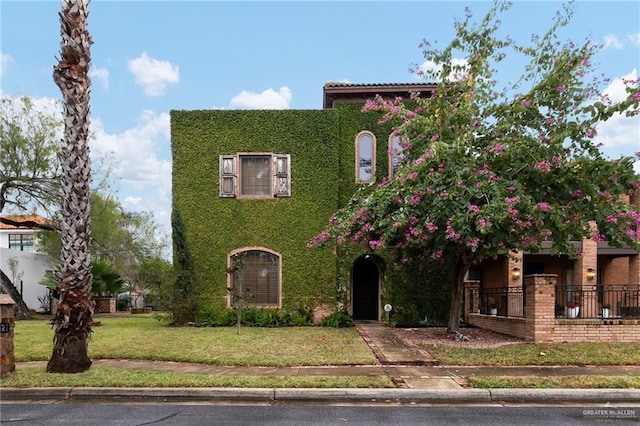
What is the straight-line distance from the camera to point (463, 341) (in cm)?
1126

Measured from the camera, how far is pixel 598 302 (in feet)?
50.8

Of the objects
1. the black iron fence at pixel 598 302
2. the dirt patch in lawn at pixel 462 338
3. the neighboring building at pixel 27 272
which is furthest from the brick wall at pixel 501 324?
the neighboring building at pixel 27 272

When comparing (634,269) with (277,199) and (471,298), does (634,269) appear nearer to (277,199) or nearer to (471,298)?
(471,298)

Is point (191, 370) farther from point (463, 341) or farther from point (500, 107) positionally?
point (500, 107)

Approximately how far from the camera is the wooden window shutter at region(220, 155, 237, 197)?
16.3m

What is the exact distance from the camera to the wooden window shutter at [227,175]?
53.4ft

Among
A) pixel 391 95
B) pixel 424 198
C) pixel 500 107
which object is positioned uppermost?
pixel 391 95

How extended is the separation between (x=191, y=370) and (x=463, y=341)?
641 centimetres

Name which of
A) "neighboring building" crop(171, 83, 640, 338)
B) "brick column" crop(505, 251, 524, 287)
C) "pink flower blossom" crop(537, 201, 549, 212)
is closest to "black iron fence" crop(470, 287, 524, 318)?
"brick column" crop(505, 251, 524, 287)

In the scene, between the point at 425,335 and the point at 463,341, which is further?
the point at 425,335

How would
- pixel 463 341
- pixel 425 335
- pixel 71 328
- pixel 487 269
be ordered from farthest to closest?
pixel 487 269 < pixel 425 335 < pixel 463 341 < pixel 71 328

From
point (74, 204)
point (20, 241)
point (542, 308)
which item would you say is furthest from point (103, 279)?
point (20, 241)

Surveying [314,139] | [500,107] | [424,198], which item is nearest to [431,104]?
[500,107]

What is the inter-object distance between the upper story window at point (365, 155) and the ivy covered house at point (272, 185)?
0.11 ft
